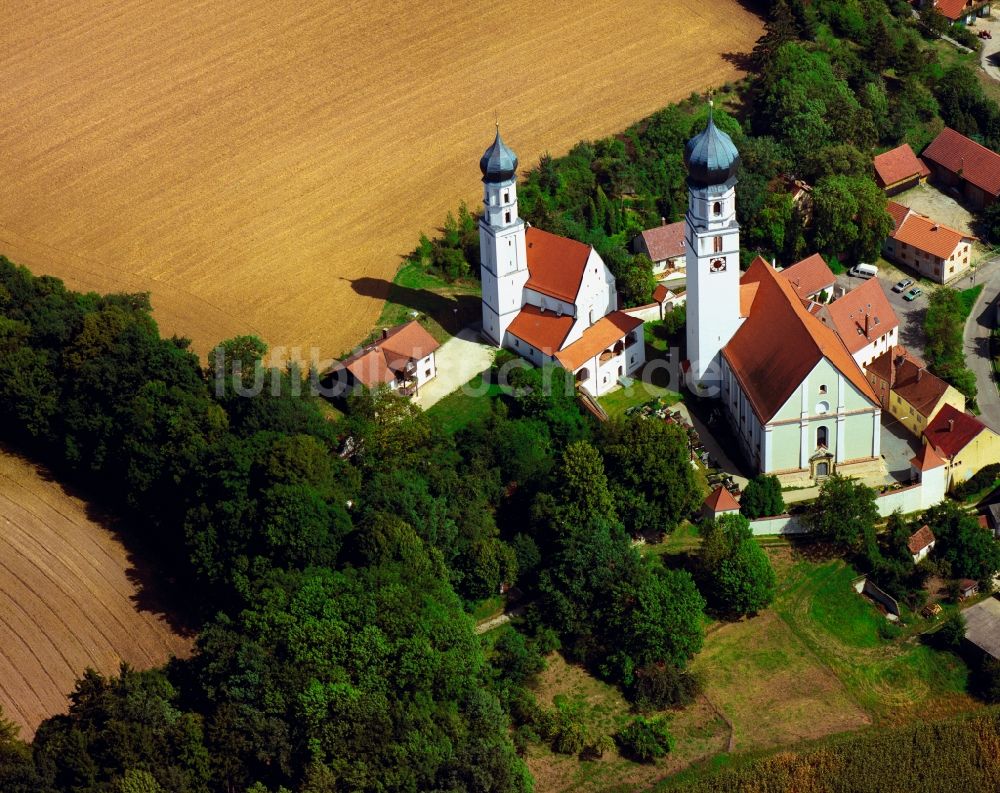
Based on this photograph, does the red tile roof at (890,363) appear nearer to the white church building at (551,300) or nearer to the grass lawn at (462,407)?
the white church building at (551,300)

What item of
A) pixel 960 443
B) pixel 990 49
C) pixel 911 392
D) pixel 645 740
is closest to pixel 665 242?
pixel 911 392

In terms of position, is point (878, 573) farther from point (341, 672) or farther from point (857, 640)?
point (341, 672)

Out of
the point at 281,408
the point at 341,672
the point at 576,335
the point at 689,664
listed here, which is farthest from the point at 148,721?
the point at 576,335

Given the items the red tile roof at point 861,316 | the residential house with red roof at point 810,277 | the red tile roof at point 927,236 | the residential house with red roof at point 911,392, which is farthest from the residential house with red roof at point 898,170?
the residential house with red roof at point 911,392

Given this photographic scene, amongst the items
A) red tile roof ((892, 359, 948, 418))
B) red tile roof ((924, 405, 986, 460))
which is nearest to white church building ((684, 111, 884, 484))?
red tile roof ((892, 359, 948, 418))

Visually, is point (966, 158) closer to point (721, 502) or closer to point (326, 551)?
point (721, 502)

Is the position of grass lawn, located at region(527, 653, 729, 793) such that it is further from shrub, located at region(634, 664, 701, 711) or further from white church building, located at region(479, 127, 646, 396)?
white church building, located at region(479, 127, 646, 396)
